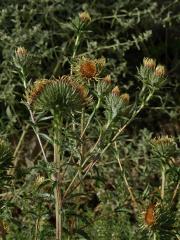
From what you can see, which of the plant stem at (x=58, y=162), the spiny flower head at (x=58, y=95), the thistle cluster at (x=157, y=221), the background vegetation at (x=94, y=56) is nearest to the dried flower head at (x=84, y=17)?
the spiny flower head at (x=58, y=95)

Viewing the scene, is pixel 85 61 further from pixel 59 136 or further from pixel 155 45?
pixel 155 45

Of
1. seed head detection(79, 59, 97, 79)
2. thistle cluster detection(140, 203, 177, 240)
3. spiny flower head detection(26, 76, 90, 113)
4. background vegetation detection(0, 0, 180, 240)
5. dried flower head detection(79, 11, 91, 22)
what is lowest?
thistle cluster detection(140, 203, 177, 240)

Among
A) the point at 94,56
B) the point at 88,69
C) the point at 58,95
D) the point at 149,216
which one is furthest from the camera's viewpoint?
the point at 94,56

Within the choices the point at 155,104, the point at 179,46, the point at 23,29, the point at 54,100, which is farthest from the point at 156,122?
the point at 54,100

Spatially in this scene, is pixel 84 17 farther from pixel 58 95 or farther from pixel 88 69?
pixel 58 95

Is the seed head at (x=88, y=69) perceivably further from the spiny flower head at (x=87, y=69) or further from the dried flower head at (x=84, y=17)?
the dried flower head at (x=84, y=17)

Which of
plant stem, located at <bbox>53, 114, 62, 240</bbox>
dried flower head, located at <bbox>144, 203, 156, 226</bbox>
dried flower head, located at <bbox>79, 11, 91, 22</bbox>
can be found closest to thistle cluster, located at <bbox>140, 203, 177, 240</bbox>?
dried flower head, located at <bbox>144, 203, 156, 226</bbox>

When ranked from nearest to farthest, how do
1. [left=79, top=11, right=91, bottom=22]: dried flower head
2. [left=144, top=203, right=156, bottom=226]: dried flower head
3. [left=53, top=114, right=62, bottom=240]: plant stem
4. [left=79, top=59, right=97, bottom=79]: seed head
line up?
1. [left=53, top=114, right=62, bottom=240]: plant stem
2. [left=144, top=203, right=156, bottom=226]: dried flower head
3. [left=79, top=59, right=97, bottom=79]: seed head
4. [left=79, top=11, right=91, bottom=22]: dried flower head

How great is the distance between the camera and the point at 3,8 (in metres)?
4.39

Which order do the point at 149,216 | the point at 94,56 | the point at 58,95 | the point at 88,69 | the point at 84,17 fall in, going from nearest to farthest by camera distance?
the point at 58,95, the point at 149,216, the point at 88,69, the point at 84,17, the point at 94,56

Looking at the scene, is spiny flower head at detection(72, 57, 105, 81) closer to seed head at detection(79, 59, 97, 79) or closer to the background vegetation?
seed head at detection(79, 59, 97, 79)

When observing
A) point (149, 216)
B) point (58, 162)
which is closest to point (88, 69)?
point (58, 162)

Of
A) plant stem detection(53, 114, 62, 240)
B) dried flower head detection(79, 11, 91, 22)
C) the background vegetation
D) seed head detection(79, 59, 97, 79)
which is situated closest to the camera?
plant stem detection(53, 114, 62, 240)

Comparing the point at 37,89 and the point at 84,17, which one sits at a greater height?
the point at 84,17
